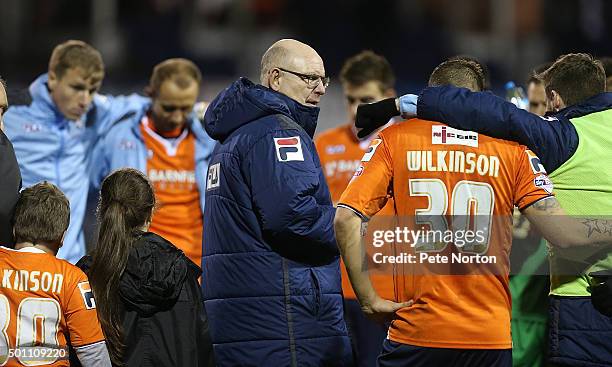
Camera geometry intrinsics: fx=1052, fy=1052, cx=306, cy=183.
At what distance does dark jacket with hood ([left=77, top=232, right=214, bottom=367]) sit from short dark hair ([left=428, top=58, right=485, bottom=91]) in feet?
4.40

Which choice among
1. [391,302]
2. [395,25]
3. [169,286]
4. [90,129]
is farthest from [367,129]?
[395,25]

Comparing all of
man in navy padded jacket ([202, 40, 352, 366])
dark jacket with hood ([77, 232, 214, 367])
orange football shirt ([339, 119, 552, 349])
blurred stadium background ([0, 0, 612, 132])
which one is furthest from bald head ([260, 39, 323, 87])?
blurred stadium background ([0, 0, 612, 132])

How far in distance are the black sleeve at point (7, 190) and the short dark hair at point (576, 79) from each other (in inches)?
93.3

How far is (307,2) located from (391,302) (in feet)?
36.1

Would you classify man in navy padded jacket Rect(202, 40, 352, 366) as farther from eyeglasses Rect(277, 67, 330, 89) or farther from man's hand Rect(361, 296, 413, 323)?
man's hand Rect(361, 296, 413, 323)

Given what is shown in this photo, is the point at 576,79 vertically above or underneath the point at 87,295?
above

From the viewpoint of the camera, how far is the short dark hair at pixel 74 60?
6625 mm

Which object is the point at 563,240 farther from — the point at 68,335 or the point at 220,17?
the point at 220,17

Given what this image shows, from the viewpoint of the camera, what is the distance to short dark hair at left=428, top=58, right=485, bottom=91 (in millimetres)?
4387

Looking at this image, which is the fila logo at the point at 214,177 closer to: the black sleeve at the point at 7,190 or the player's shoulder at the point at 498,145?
the black sleeve at the point at 7,190

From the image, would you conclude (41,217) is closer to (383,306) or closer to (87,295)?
(87,295)

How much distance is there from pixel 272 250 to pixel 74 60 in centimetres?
267

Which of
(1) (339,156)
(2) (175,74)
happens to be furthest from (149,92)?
(1) (339,156)

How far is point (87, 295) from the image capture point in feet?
14.1
